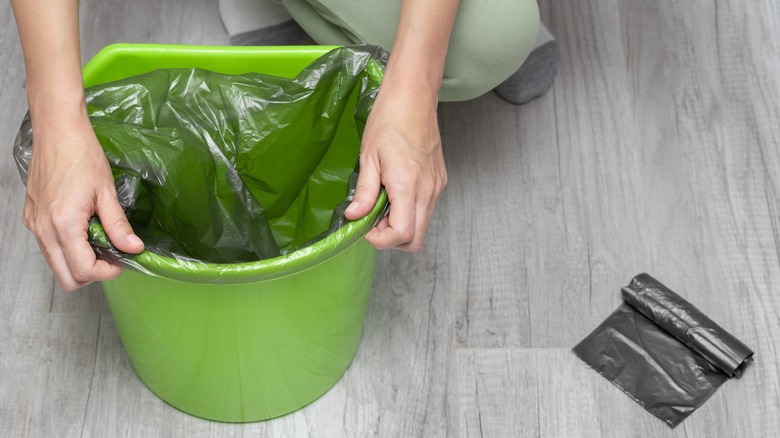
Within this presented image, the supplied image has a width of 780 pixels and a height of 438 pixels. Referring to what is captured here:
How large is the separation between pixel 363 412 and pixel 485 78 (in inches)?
15.1

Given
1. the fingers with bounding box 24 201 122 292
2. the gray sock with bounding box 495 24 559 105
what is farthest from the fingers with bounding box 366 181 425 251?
the gray sock with bounding box 495 24 559 105

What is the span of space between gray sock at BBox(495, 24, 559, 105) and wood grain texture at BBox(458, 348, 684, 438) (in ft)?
1.18

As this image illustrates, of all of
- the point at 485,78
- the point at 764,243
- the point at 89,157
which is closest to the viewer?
the point at 89,157

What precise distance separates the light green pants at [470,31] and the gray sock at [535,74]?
0.60 ft

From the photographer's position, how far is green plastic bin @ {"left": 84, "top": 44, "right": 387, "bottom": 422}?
0.79 metres

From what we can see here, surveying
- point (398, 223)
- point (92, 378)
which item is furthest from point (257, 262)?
point (92, 378)

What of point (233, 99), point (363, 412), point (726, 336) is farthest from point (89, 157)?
point (726, 336)

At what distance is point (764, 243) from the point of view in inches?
46.1

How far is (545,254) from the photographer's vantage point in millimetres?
1149

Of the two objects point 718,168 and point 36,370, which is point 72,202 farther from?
point 718,168

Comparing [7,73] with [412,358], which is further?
[7,73]

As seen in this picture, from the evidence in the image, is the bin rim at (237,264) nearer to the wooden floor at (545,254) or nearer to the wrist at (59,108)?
the wrist at (59,108)

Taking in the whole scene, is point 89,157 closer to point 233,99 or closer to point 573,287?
point 233,99

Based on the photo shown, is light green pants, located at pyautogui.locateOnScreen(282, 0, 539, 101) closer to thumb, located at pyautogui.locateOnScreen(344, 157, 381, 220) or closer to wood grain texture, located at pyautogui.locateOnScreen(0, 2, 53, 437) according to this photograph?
thumb, located at pyautogui.locateOnScreen(344, 157, 381, 220)
